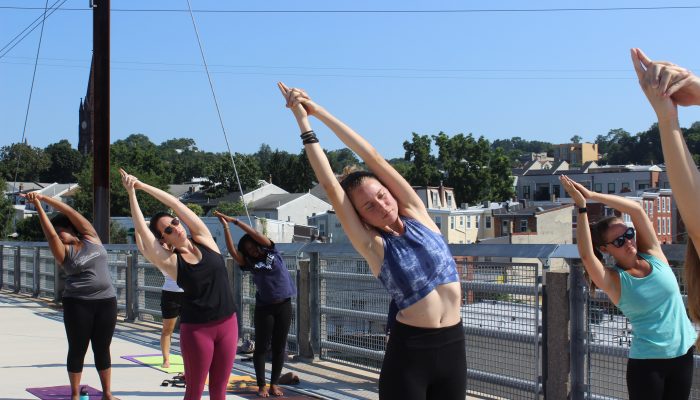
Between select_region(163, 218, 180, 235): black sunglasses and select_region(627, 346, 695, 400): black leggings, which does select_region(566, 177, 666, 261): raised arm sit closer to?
select_region(627, 346, 695, 400): black leggings

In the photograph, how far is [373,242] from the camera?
4.02 meters

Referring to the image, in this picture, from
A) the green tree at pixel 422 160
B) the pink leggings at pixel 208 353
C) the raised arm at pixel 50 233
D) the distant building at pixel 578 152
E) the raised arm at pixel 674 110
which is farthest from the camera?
the distant building at pixel 578 152

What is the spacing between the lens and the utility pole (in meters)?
16.3

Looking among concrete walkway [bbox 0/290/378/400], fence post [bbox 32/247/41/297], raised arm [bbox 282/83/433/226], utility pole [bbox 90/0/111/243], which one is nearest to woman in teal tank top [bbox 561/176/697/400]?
raised arm [bbox 282/83/433/226]

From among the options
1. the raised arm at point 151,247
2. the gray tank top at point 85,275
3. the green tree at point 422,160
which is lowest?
the gray tank top at point 85,275

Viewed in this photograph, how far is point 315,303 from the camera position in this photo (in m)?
10.8

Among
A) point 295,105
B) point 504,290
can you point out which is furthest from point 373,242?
point 504,290

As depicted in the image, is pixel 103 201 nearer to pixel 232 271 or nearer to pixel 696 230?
pixel 232 271

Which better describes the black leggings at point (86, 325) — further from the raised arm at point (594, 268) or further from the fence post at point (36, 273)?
the fence post at point (36, 273)

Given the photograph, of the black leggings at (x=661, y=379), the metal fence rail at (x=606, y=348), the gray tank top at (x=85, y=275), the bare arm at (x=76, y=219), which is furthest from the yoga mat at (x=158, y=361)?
the black leggings at (x=661, y=379)

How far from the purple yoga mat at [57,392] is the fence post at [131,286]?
629cm

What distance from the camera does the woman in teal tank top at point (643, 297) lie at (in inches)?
177

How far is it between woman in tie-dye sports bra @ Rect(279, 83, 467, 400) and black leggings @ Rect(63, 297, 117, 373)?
14.5 feet

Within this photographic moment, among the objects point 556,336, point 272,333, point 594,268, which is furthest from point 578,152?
point 594,268
